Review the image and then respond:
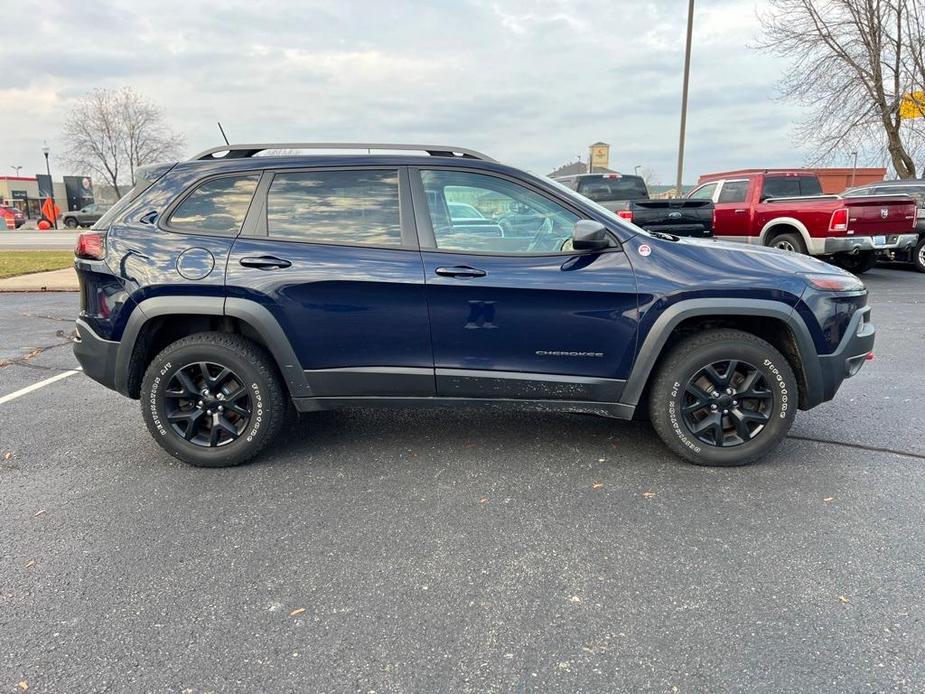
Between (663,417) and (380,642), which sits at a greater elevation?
(663,417)

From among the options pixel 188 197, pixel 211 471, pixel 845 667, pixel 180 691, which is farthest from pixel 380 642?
pixel 188 197

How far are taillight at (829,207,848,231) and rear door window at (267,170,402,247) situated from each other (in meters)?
9.45

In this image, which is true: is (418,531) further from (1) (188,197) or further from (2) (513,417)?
(1) (188,197)

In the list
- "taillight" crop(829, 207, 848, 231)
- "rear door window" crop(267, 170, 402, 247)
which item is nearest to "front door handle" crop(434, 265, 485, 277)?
"rear door window" crop(267, 170, 402, 247)

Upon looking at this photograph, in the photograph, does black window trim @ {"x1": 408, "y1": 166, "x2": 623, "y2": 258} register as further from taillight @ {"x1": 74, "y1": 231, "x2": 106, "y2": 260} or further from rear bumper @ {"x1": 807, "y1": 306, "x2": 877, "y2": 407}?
taillight @ {"x1": 74, "y1": 231, "x2": 106, "y2": 260}

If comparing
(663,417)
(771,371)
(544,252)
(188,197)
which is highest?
(188,197)

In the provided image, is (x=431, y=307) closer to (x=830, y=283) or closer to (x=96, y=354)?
(x=96, y=354)

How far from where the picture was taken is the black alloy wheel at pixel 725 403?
359 centimetres

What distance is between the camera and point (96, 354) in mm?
3709

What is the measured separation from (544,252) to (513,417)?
4.87 feet

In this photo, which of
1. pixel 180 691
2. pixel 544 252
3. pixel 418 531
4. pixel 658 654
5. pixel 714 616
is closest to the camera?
pixel 180 691

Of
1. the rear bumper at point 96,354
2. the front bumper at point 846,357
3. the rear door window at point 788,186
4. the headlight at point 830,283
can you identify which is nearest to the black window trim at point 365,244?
the rear bumper at point 96,354

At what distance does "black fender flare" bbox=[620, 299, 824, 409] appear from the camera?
3.45 metres

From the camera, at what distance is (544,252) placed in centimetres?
353
